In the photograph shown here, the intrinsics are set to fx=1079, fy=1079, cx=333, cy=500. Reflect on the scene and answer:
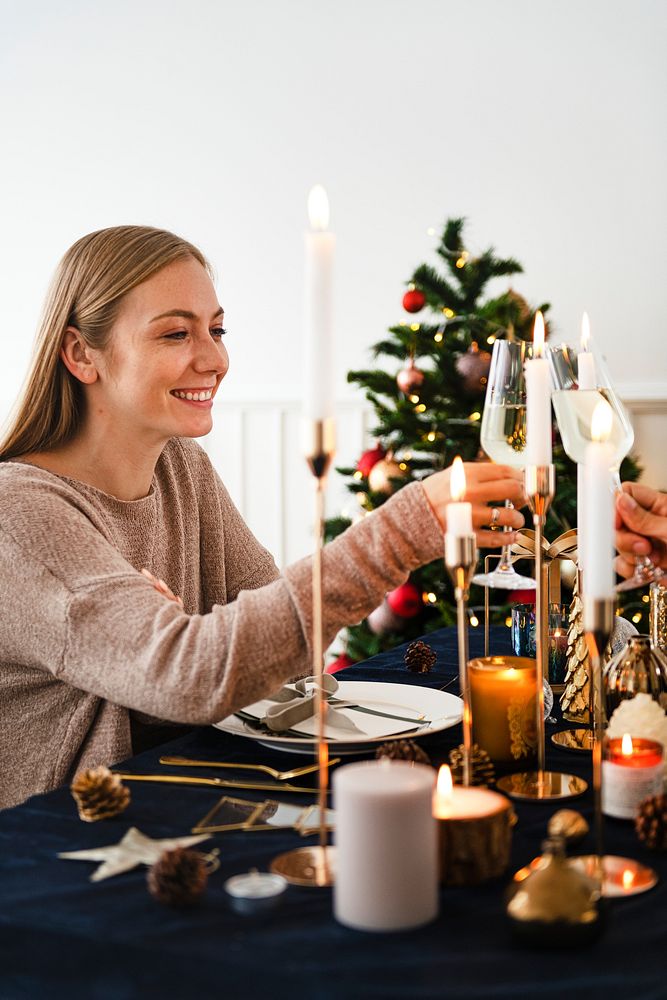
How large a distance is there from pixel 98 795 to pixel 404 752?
0.90ft

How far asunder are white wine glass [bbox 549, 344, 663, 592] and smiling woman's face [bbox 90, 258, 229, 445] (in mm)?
616

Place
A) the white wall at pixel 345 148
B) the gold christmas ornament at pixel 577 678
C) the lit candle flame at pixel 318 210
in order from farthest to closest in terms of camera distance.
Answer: the white wall at pixel 345 148, the gold christmas ornament at pixel 577 678, the lit candle flame at pixel 318 210

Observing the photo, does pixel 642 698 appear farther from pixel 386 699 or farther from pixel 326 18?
pixel 326 18

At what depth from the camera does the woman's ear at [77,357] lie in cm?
156

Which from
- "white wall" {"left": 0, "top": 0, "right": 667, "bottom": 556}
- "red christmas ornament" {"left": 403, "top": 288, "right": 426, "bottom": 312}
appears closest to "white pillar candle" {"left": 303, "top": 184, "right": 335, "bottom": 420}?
"red christmas ornament" {"left": 403, "top": 288, "right": 426, "bottom": 312}

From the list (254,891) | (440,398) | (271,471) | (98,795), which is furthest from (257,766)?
(271,471)

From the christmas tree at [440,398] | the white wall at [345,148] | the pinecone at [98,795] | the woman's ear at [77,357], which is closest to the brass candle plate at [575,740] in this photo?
the pinecone at [98,795]

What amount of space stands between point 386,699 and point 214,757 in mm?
283

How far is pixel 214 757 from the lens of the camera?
109 centimetres

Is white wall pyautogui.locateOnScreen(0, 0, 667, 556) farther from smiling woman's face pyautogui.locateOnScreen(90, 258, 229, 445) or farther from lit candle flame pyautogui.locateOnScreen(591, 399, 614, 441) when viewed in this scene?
lit candle flame pyautogui.locateOnScreen(591, 399, 614, 441)

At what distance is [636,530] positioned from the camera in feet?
3.80

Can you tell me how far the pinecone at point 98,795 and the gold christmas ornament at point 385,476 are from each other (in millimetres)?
A: 2121

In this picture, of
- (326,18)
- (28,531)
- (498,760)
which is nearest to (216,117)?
(326,18)

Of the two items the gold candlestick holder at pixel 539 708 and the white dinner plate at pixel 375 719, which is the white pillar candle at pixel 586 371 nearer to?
the gold candlestick holder at pixel 539 708
